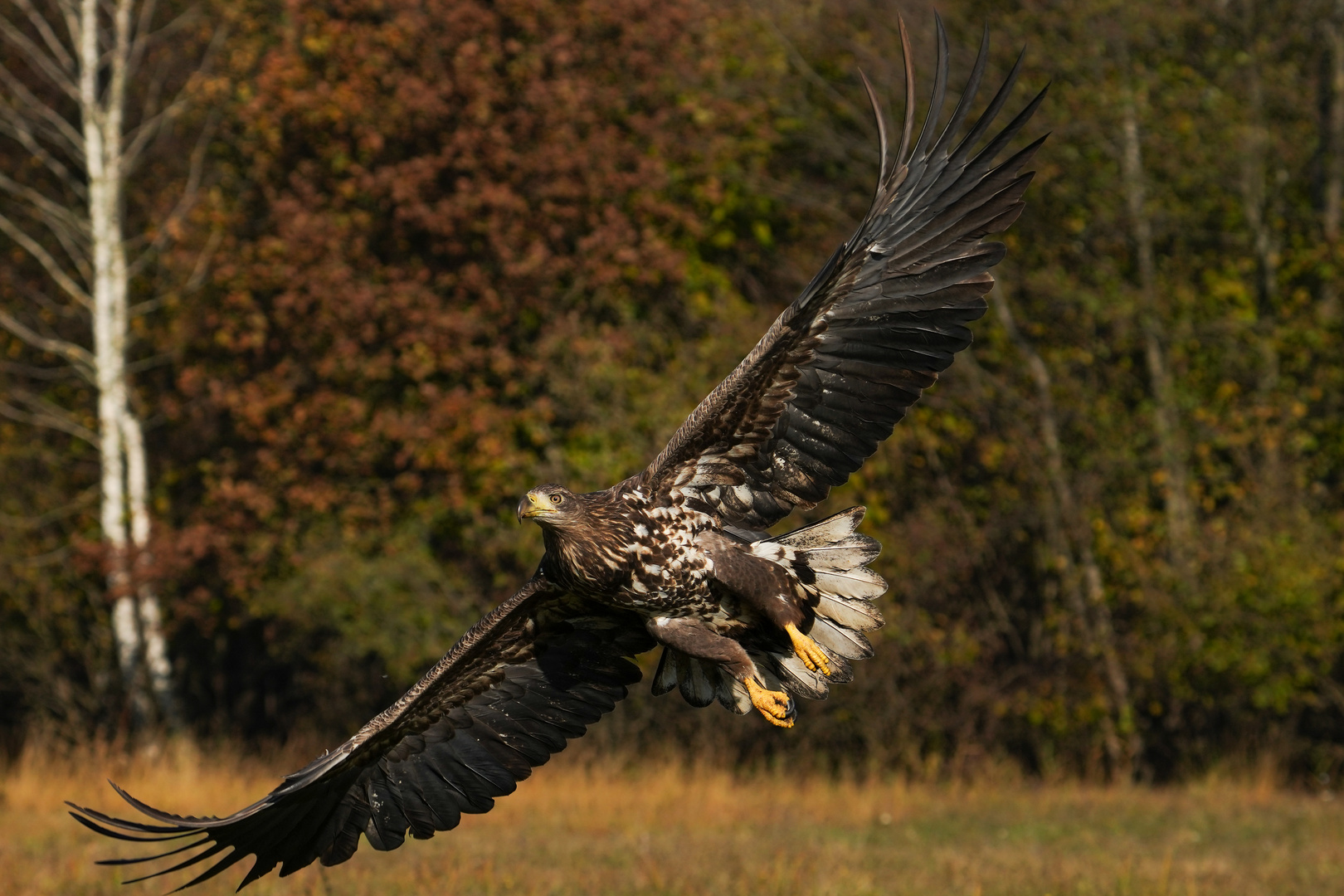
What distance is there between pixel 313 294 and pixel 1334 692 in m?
8.97

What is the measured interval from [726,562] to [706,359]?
296 inches

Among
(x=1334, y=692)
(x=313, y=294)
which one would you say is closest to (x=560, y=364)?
(x=313, y=294)

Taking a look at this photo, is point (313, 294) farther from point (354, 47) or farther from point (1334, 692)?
point (1334, 692)

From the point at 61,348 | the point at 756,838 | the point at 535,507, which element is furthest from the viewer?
the point at 61,348

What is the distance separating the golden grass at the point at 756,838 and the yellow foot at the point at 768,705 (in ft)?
5.64

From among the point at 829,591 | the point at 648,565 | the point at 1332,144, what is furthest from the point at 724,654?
the point at 1332,144

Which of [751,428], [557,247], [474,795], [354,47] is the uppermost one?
[354,47]

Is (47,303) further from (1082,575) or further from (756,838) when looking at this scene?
(1082,575)

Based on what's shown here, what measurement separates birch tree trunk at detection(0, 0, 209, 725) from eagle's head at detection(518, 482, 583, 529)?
9.67 m

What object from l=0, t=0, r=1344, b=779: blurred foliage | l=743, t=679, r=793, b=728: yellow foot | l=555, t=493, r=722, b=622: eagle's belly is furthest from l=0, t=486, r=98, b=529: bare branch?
l=743, t=679, r=793, b=728: yellow foot

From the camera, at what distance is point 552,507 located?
5762 millimetres

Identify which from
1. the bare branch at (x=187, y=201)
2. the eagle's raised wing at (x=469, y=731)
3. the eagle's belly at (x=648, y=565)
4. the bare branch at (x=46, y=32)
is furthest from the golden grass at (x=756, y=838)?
the bare branch at (x=46, y=32)

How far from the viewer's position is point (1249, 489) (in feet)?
42.4

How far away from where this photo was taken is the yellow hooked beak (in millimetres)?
5699
